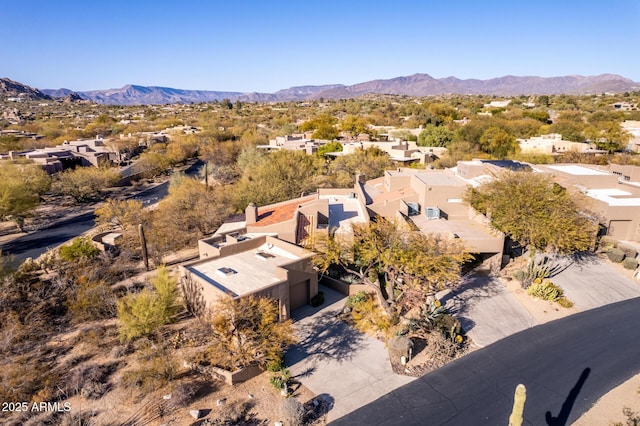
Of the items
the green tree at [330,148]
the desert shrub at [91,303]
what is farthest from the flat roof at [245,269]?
the green tree at [330,148]

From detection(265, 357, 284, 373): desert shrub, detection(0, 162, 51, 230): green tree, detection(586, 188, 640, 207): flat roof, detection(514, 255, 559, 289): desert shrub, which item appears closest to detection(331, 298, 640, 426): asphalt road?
detection(265, 357, 284, 373): desert shrub

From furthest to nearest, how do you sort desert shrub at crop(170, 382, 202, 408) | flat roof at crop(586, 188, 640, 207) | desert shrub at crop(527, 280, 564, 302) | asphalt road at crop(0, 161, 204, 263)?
asphalt road at crop(0, 161, 204, 263), flat roof at crop(586, 188, 640, 207), desert shrub at crop(527, 280, 564, 302), desert shrub at crop(170, 382, 202, 408)

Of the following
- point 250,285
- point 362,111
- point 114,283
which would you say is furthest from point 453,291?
point 362,111

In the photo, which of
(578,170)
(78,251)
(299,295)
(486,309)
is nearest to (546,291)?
(486,309)

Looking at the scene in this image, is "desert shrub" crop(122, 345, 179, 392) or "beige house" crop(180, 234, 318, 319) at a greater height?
"beige house" crop(180, 234, 318, 319)

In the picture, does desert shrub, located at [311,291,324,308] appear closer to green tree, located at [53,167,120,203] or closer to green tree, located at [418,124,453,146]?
green tree, located at [53,167,120,203]

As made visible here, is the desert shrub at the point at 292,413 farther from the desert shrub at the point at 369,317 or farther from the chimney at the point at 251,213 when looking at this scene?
the chimney at the point at 251,213
